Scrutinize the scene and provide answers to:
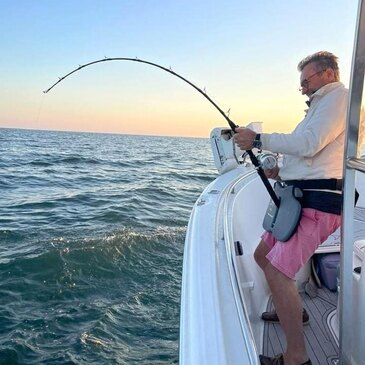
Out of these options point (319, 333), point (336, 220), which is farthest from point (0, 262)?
point (336, 220)

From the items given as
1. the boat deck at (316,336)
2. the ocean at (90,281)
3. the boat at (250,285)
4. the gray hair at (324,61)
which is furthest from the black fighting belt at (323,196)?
the ocean at (90,281)

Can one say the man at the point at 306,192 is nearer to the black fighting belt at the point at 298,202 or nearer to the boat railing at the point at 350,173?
the black fighting belt at the point at 298,202

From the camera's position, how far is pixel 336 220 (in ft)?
5.44

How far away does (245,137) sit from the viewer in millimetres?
1763

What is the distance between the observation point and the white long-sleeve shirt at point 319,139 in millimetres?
1529

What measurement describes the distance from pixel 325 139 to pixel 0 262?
12.1 feet

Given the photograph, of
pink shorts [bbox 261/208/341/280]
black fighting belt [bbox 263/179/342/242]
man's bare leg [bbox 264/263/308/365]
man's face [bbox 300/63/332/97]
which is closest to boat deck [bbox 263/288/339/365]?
man's bare leg [bbox 264/263/308/365]

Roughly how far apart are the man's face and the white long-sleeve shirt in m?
0.06

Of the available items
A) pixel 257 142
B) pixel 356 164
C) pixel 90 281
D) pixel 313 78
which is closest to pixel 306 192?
pixel 257 142

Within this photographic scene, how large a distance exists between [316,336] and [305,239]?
705 millimetres

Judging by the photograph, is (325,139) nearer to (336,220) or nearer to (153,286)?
(336,220)

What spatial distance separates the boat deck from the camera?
6.09 ft

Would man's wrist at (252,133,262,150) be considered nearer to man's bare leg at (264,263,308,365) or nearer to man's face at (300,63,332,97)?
man's face at (300,63,332,97)

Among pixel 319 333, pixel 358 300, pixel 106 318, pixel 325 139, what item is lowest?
pixel 106 318
